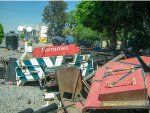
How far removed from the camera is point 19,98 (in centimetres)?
868

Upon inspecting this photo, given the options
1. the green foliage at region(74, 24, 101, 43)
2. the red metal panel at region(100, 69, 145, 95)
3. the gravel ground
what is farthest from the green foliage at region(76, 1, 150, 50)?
the green foliage at region(74, 24, 101, 43)

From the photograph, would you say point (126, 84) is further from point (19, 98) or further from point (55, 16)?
point (55, 16)

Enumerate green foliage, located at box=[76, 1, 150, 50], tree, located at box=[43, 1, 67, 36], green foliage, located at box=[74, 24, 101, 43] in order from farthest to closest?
tree, located at box=[43, 1, 67, 36]
green foliage, located at box=[74, 24, 101, 43]
green foliage, located at box=[76, 1, 150, 50]

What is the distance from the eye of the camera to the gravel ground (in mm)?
7664

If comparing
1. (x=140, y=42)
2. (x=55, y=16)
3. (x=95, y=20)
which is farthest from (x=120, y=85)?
(x=55, y=16)

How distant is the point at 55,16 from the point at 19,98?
10127cm

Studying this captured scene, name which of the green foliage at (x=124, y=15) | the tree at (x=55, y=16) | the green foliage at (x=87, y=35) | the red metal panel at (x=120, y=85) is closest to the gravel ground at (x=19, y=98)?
the red metal panel at (x=120, y=85)

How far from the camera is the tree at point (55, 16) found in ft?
351

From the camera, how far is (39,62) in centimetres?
1038

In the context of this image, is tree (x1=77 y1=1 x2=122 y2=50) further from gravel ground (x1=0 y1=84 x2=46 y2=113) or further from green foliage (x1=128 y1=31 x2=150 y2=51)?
gravel ground (x1=0 y1=84 x2=46 y2=113)

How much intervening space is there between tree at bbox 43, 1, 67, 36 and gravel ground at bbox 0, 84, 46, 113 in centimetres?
9579

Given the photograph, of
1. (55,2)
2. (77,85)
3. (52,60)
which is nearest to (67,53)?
(52,60)

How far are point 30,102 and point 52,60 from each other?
2.60m

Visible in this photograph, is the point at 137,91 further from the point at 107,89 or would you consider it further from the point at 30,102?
the point at 30,102
